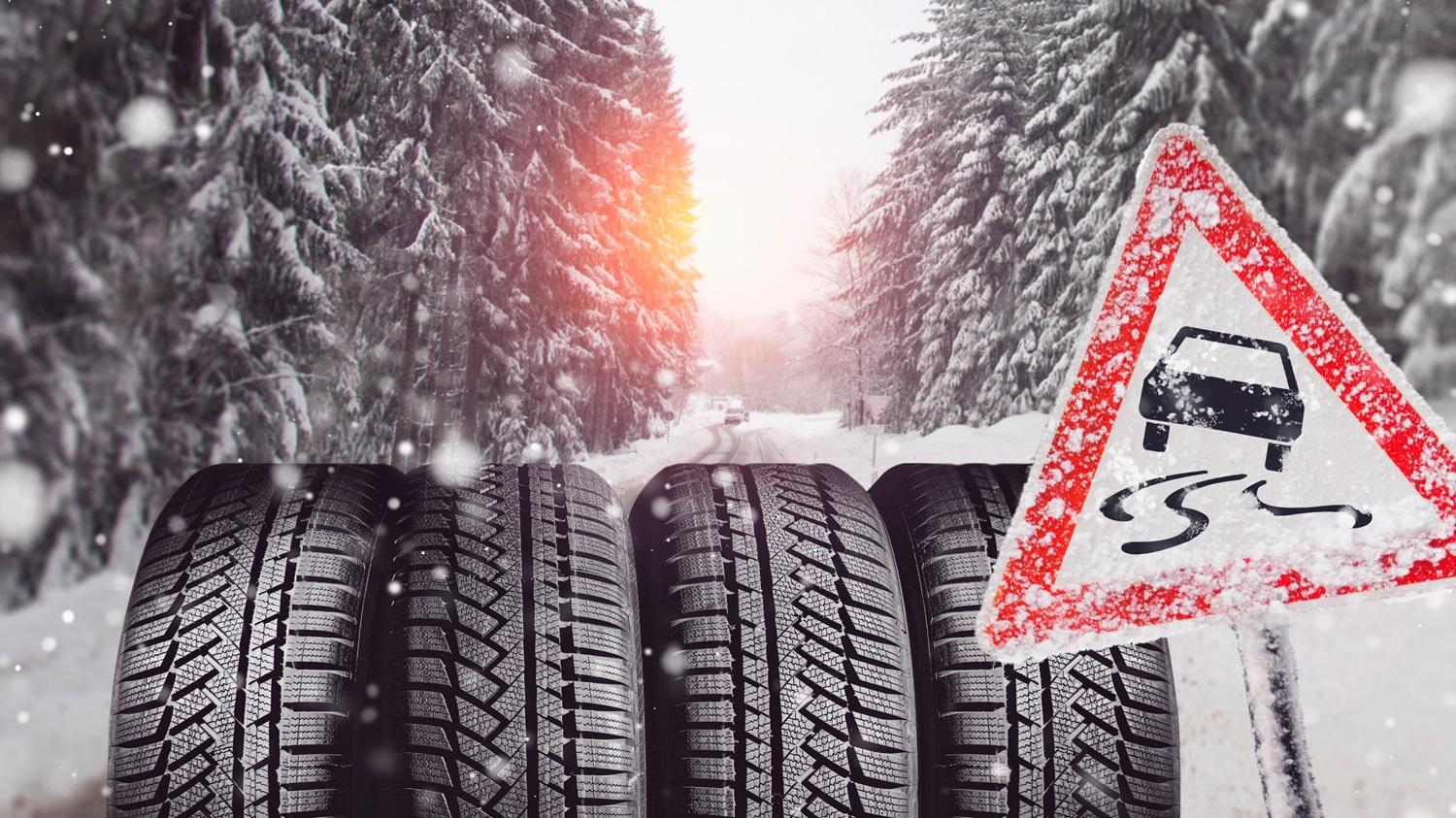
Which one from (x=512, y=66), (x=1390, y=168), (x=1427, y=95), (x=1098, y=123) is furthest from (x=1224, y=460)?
(x=512, y=66)

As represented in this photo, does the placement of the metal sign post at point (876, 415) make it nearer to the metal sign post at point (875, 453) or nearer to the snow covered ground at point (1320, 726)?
the metal sign post at point (875, 453)

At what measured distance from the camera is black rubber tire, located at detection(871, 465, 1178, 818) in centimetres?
93

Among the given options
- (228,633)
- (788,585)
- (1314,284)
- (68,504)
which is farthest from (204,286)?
(1314,284)

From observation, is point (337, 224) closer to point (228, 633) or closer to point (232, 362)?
point (232, 362)

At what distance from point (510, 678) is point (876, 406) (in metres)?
5.19

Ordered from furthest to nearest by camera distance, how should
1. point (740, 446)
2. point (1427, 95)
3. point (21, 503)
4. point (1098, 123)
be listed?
point (740, 446), point (1098, 123), point (21, 503), point (1427, 95)

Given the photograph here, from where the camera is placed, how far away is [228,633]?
34.1 inches

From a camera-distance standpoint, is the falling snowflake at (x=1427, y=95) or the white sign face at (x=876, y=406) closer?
the falling snowflake at (x=1427, y=95)

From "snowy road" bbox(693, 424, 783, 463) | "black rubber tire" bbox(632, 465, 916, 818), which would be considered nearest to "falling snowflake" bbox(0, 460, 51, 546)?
"black rubber tire" bbox(632, 465, 916, 818)

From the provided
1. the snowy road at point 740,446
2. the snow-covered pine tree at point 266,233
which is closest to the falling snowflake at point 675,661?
→ the snow-covered pine tree at point 266,233

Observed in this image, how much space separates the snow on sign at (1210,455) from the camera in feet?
2.68

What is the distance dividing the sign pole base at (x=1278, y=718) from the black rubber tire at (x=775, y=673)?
17.3 inches

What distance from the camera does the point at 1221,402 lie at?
2.72 ft

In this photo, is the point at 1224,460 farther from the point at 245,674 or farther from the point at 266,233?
the point at 266,233
